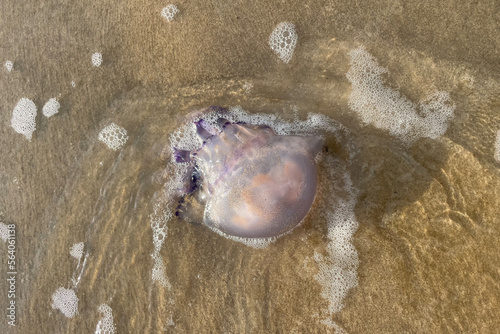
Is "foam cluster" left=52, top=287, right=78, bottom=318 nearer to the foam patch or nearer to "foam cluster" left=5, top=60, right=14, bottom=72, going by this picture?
the foam patch

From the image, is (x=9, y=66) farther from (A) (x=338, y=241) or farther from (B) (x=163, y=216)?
(A) (x=338, y=241)

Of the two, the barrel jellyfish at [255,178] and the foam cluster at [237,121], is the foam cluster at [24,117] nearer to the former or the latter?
the foam cluster at [237,121]

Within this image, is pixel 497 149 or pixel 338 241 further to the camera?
pixel 338 241

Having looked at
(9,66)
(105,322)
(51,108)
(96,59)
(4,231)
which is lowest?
(105,322)

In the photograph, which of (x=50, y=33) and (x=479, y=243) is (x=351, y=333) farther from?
(x=50, y=33)

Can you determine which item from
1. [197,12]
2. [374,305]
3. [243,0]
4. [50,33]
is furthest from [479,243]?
[50,33]

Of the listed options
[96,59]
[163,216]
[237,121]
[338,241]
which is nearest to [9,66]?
[96,59]
